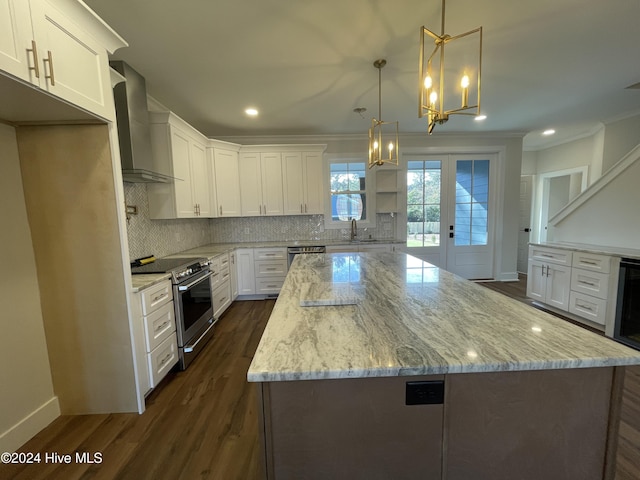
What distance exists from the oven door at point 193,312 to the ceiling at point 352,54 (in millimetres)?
1969

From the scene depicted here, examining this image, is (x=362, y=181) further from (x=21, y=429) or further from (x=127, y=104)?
(x=21, y=429)

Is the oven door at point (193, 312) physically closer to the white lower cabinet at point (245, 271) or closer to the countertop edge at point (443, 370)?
the white lower cabinet at point (245, 271)

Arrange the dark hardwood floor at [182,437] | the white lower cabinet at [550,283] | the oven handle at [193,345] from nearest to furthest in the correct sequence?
1. the dark hardwood floor at [182,437]
2. the oven handle at [193,345]
3. the white lower cabinet at [550,283]

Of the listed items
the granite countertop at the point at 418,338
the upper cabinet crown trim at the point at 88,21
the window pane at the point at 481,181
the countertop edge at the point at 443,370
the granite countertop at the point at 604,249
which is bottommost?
the countertop edge at the point at 443,370

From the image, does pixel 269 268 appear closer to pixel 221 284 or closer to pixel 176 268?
pixel 221 284

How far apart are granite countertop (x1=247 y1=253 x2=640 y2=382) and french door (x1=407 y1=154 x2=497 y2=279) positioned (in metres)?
3.29

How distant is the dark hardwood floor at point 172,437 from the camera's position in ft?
4.48

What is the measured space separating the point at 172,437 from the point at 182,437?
0.20 ft

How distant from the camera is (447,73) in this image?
2.51m

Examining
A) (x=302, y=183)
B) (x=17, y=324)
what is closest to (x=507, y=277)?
(x=302, y=183)

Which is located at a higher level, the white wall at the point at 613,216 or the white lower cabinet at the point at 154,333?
the white wall at the point at 613,216

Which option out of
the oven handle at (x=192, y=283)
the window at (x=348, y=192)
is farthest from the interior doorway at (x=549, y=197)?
the oven handle at (x=192, y=283)

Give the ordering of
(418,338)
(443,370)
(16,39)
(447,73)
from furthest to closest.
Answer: (447,73), (16,39), (418,338), (443,370)

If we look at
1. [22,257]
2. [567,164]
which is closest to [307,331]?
[22,257]
